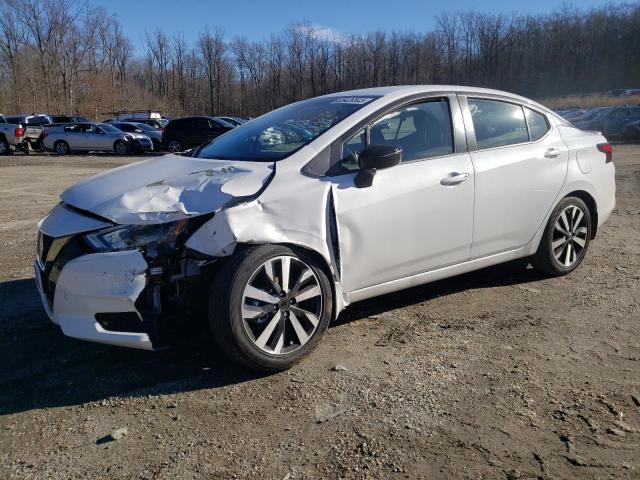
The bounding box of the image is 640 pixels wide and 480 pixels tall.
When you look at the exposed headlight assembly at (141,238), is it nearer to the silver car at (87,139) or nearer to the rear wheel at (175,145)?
the rear wheel at (175,145)

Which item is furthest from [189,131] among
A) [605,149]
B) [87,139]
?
[605,149]

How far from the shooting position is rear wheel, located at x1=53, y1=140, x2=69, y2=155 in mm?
26250

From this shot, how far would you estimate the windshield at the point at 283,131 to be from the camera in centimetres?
386

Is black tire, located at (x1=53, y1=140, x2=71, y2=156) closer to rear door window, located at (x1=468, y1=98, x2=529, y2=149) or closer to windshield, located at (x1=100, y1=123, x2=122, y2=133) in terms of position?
windshield, located at (x1=100, y1=123, x2=122, y2=133)

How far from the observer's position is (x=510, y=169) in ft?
14.6

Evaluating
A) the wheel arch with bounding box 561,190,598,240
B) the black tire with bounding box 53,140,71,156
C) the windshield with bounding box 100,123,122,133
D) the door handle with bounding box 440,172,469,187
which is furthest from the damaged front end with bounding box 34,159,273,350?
the black tire with bounding box 53,140,71,156

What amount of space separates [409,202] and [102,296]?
2012 millimetres

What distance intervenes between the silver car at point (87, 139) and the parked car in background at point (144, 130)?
1680mm

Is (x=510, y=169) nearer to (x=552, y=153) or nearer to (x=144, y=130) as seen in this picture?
(x=552, y=153)

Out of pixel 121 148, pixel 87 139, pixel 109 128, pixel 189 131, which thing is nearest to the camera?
pixel 189 131

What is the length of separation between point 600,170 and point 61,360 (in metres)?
4.70

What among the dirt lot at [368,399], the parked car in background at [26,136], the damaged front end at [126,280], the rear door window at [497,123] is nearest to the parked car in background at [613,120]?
the rear door window at [497,123]

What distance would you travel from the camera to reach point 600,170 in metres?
5.20

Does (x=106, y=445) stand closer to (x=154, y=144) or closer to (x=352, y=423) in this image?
(x=352, y=423)
